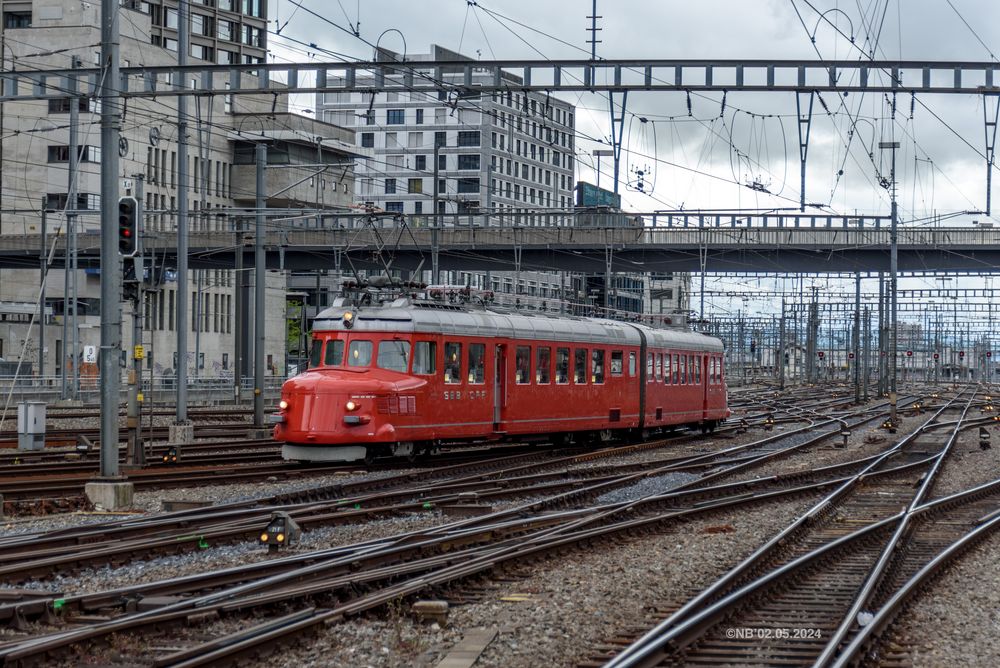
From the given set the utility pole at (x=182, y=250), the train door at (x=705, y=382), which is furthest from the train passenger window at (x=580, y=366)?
the utility pole at (x=182, y=250)

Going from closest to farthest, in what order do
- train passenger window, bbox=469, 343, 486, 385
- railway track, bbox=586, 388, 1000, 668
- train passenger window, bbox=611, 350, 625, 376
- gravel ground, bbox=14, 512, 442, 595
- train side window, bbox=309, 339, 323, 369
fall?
railway track, bbox=586, 388, 1000, 668 < gravel ground, bbox=14, 512, 442, 595 < train side window, bbox=309, 339, 323, 369 < train passenger window, bbox=469, 343, 486, 385 < train passenger window, bbox=611, 350, 625, 376

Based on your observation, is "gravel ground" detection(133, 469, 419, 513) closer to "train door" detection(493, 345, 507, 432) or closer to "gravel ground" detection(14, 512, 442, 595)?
"train door" detection(493, 345, 507, 432)

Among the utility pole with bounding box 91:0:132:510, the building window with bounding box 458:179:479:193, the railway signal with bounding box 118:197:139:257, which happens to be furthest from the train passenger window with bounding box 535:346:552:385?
the building window with bounding box 458:179:479:193

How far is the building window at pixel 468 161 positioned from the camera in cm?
11874

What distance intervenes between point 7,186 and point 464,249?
33.5 m

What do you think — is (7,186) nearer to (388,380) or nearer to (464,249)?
(464,249)

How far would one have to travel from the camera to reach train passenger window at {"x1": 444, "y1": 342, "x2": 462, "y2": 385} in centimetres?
2477

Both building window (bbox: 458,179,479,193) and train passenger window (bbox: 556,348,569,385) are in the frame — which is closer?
train passenger window (bbox: 556,348,569,385)

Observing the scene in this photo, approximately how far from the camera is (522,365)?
89.7 feet

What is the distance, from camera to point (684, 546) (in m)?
15.5

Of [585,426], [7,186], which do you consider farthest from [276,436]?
[7,186]

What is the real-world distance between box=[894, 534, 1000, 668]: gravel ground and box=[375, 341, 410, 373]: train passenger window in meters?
11.7

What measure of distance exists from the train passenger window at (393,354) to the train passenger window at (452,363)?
1.01 m

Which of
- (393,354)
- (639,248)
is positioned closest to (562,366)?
(393,354)
